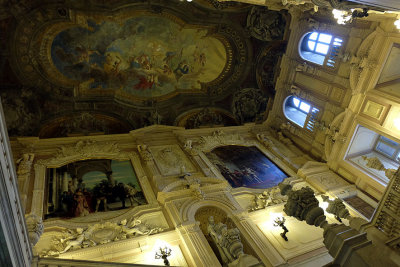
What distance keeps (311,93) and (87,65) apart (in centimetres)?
1046

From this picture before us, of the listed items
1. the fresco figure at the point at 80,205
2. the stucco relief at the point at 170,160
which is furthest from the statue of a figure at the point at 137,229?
the stucco relief at the point at 170,160

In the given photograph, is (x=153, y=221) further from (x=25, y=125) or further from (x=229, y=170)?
(x=25, y=125)

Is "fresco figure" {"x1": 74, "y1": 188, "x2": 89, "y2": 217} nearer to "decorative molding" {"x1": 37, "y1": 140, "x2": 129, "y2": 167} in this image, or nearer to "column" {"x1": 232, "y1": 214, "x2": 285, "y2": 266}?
"decorative molding" {"x1": 37, "y1": 140, "x2": 129, "y2": 167}

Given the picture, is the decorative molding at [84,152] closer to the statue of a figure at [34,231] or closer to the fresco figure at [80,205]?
the fresco figure at [80,205]

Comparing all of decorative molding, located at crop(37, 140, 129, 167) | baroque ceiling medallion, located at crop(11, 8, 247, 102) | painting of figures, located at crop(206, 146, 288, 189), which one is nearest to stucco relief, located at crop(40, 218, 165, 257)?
decorative molding, located at crop(37, 140, 129, 167)

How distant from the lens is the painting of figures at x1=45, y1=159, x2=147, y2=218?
9.71 m

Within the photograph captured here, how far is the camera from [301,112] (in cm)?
1534

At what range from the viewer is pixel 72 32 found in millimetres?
11727

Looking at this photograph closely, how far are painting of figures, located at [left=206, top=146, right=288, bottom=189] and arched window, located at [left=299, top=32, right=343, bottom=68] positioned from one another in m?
5.16

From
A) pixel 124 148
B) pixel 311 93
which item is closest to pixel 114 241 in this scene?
pixel 124 148

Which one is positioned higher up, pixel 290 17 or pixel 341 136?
pixel 290 17

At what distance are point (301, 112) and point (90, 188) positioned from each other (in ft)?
36.0

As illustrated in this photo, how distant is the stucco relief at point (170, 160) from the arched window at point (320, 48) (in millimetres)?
7714

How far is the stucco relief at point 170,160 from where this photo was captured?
39.3 feet
